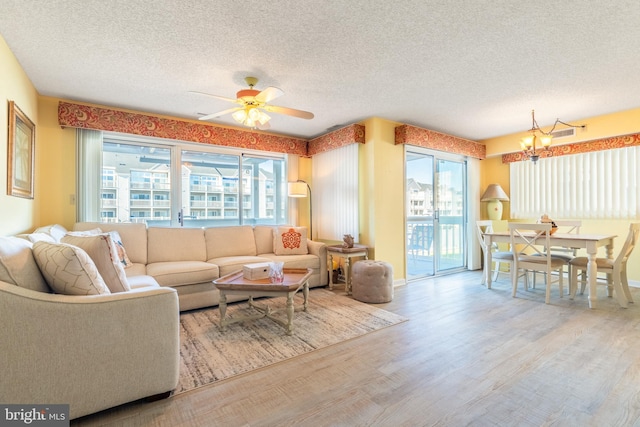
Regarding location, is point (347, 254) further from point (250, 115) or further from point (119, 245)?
point (119, 245)

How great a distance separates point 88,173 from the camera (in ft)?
11.7

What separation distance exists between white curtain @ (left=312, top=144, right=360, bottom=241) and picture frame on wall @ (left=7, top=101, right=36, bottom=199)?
3.58 m

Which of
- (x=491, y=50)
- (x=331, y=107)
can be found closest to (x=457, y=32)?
(x=491, y=50)

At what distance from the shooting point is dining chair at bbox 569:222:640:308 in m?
3.20

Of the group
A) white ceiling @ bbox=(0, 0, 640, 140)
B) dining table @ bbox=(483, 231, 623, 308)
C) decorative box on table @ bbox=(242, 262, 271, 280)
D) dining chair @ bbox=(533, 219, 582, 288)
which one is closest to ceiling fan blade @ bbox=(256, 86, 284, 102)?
white ceiling @ bbox=(0, 0, 640, 140)

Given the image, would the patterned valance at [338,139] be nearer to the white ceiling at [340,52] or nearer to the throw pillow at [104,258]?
the white ceiling at [340,52]

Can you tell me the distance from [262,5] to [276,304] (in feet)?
9.25

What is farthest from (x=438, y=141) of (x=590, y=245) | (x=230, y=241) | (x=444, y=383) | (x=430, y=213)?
(x=444, y=383)

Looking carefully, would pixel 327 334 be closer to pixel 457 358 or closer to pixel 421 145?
pixel 457 358

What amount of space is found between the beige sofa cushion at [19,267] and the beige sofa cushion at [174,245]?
1914 mm

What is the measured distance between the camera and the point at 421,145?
4492 mm

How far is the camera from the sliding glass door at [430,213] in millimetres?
4750

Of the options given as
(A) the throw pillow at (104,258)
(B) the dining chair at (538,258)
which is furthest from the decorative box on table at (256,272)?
(B) the dining chair at (538,258)

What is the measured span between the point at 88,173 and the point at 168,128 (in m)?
1.08
